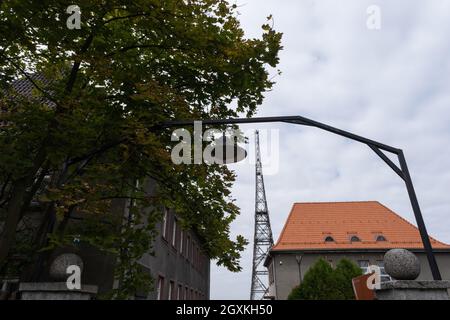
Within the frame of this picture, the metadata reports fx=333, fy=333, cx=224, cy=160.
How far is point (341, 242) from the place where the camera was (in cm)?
2767

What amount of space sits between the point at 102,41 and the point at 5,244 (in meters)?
4.19

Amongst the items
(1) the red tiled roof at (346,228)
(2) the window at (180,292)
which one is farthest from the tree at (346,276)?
(2) the window at (180,292)

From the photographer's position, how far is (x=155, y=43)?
6.67 m

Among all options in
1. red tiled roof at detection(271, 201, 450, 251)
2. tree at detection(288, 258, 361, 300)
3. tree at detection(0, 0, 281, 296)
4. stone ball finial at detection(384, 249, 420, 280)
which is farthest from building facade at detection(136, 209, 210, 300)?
red tiled roof at detection(271, 201, 450, 251)

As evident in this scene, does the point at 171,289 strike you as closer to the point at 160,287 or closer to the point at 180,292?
the point at 160,287

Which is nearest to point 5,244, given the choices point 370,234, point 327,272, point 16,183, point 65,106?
point 16,183

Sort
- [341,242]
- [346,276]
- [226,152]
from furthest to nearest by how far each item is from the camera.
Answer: [341,242] < [346,276] < [226,152]

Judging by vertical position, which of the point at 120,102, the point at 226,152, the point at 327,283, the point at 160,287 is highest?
the point at 120,102

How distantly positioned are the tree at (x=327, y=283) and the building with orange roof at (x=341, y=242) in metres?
7.31

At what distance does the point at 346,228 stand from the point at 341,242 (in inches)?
77.8

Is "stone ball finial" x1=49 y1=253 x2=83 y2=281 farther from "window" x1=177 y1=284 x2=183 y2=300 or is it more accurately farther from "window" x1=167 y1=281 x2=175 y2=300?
"window" x1=177 y1=284 x2=183 y2=300

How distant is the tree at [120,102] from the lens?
18.8 feet

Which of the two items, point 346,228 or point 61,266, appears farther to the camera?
point 346,228

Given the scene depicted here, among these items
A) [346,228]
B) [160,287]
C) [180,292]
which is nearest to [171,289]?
[160,287]
